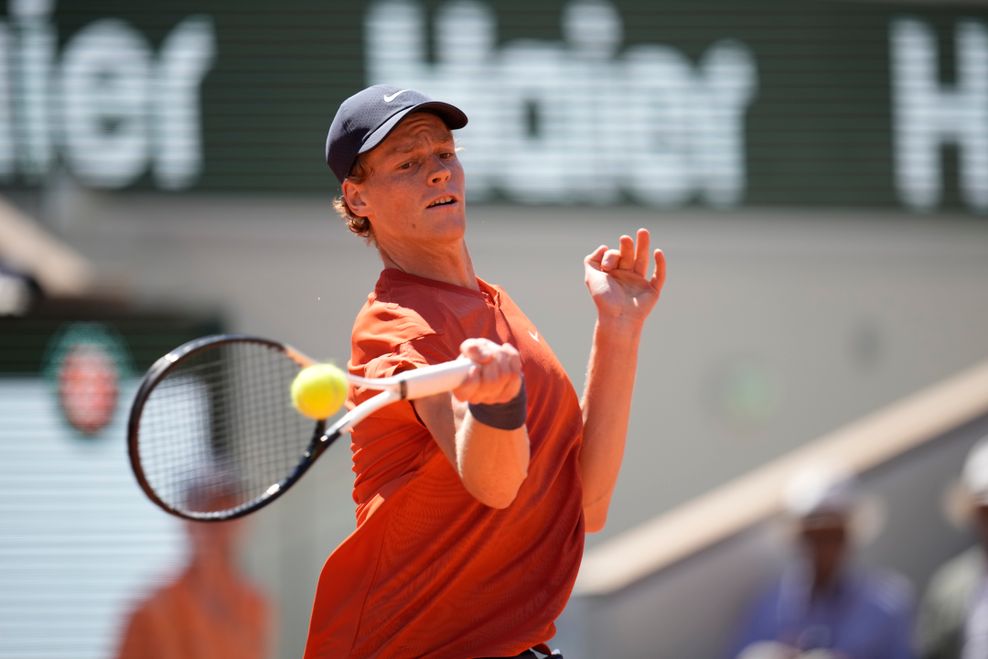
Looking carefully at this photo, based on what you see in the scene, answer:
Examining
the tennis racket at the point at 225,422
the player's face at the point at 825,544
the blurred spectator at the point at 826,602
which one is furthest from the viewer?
the player's face at the point at 825,544

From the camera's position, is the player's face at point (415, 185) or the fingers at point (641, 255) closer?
the player's face at point (415, 185)

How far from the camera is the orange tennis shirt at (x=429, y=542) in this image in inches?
95.9

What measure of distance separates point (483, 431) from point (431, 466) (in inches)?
9.4

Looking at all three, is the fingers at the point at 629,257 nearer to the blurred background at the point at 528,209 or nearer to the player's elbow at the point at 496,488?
the player's elbow at the point at 496,488

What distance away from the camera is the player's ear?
8.60 feet

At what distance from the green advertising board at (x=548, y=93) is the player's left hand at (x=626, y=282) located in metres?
6.22

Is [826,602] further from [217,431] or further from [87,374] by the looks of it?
[87,374]

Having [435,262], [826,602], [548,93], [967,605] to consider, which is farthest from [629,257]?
[548,93]

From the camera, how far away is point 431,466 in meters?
2.43

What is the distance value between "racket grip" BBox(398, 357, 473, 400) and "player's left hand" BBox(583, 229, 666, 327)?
1.84 ft

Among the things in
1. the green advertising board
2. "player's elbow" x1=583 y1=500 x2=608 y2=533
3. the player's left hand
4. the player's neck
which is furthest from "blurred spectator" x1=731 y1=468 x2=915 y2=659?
the green advertising board

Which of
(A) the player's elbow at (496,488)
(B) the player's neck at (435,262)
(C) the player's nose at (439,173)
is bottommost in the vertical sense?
(A) the player's elbow at (496,488)

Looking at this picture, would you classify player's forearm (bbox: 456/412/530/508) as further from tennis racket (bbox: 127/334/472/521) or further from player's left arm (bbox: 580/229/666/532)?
player's left arm (bbox: 580/229/666/532)

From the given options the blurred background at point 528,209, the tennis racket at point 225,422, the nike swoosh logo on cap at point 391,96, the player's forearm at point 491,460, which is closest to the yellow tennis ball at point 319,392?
the tennis racket at point 225,422
